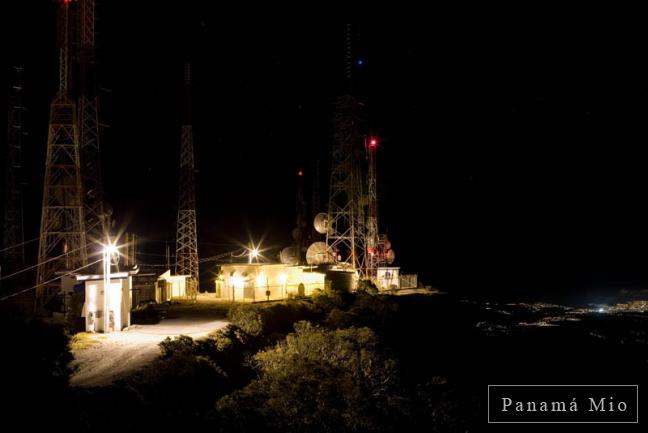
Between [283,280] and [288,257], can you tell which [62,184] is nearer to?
[283,280]

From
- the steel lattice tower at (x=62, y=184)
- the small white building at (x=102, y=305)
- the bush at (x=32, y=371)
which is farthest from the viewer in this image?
the steel lattice tower at (x=62, y=184)

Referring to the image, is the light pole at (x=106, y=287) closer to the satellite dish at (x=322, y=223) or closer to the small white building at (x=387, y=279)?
the satellite dish at (x=322, y=223)

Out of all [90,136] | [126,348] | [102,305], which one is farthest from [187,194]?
[126,348]

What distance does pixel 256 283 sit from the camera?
29859mm

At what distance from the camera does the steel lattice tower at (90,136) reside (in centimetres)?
3066

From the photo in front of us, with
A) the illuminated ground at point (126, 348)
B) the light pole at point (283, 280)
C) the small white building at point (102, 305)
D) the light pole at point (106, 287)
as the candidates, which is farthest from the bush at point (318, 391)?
the light pole at point (283, 280)

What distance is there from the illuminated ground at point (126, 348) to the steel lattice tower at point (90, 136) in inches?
458

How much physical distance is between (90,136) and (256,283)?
13.3 m

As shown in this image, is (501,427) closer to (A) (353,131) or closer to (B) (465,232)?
(A) (353,131)

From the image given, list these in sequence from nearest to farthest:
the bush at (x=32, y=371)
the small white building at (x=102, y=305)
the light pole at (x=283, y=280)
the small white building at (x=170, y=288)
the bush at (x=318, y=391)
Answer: the bush at (x=32, y=371) < the bush at (x=318, y=391) < the small white building at (x=102, y=305) < the small white building at (x=170, y=288) < the light pole at (x=283, y=280)

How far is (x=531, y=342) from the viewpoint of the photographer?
27203 mm

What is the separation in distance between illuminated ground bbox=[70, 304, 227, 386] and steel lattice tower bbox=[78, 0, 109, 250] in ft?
38.2

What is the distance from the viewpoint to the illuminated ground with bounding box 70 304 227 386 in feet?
43.3

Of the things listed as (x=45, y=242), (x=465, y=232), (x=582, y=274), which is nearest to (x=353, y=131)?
(x=45, y=242)
